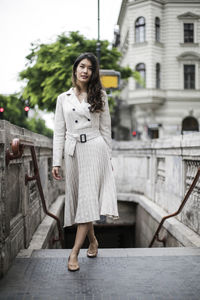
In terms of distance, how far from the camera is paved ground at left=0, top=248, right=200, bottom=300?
2.64 meters

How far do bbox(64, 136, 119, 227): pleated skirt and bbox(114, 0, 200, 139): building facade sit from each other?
78.4 ft

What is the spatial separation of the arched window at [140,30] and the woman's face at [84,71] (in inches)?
1023

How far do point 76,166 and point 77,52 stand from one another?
11.4 meters

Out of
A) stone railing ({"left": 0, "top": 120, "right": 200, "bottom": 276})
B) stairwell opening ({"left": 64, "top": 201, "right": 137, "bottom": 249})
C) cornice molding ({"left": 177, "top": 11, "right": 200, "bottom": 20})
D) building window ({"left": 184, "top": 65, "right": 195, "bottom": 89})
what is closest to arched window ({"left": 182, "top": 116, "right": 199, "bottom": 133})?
building window ({"left": 184, "top": 65, "right": 195, "bottom": 89})

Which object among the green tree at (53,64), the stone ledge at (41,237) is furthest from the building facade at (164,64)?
the stone ledge at (41,237)

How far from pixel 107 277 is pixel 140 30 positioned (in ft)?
89.6

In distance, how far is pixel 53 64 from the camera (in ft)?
44.4

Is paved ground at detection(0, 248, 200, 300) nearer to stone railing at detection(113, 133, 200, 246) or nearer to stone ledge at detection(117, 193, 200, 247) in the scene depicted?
stone ledge at detection(117, 193, 200, 247)

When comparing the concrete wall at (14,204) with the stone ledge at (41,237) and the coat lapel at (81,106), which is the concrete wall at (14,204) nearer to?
the stone ledge at (41,237)

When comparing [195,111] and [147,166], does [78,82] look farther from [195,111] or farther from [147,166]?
[195,111]

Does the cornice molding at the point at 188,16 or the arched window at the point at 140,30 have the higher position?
the cornice molding at the point at 188,16

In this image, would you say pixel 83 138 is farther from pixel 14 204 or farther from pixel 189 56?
pixel 189 56

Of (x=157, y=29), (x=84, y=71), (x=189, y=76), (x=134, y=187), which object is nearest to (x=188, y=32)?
(x=157, y=29)

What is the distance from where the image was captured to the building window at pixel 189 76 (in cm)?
2806
